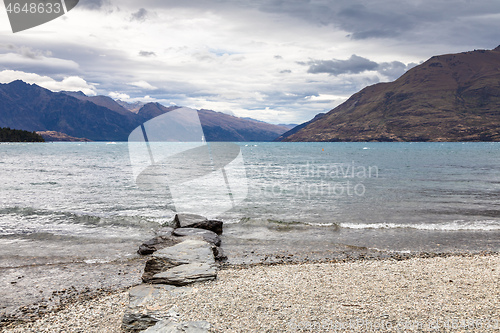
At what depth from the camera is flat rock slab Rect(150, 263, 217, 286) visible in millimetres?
9430

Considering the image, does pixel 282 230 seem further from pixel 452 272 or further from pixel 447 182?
pixel 447 182

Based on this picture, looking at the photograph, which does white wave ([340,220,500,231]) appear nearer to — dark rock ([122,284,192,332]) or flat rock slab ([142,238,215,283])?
flat rock slab ([142,238,215,283])

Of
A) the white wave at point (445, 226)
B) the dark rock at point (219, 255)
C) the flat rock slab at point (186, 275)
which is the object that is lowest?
the white wave at point (445, 226)

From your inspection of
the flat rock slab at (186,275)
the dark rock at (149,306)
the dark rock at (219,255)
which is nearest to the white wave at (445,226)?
the dark rock at (219,255)

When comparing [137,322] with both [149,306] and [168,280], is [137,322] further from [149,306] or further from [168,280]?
[168,280]

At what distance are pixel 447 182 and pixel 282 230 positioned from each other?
1157 inches

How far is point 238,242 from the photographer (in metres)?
16.0

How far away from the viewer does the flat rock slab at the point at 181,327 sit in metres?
6.50

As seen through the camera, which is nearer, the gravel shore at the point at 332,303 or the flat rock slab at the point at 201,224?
the gravel shore at the point at 332,303

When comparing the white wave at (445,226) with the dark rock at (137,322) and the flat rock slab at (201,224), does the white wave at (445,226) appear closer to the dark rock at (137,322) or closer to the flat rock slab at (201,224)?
the flat rock slab at (201,224)

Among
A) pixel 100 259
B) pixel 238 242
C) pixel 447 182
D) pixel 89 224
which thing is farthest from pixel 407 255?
pixel 447 182

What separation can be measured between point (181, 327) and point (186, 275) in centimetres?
321

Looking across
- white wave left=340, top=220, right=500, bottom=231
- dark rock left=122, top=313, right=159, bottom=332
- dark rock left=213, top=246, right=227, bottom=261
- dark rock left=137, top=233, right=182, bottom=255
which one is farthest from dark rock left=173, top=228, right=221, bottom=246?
white wave left=340, top=220, right=500, bottom=231

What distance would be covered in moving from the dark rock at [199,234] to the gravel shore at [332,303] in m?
4.14
